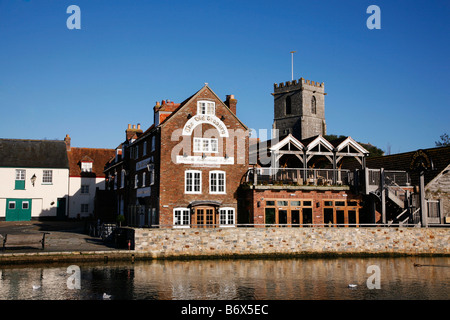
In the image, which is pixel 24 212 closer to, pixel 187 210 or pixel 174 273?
pixel 187 210

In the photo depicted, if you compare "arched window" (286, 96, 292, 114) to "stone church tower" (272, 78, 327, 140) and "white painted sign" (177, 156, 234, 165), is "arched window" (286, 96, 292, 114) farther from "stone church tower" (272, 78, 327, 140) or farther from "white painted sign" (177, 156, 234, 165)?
"white painted sign" (177, 156, 234, 165)

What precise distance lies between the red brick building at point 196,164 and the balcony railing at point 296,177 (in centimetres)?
149

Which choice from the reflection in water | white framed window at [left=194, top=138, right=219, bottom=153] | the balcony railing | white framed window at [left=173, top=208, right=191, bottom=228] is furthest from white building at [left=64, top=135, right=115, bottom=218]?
the reflection in water

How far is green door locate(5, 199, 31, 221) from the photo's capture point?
1848 inches

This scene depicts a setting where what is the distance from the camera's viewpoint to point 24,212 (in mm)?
47375

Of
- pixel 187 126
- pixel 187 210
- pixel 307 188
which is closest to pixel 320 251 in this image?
pixel 307 188

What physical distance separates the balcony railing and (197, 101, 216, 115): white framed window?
5307 millimetres

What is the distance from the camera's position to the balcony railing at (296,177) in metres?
32.0

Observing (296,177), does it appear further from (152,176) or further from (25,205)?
(25,205)

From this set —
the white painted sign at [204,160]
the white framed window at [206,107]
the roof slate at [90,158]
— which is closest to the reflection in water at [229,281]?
the white painted sign at [204,160]

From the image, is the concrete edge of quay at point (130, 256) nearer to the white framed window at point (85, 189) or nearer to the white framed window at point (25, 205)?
the white framed window at point (25, 205)

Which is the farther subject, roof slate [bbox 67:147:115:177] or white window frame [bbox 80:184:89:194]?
roof slate [bbox 67:147:115:177]

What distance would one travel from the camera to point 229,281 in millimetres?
19781

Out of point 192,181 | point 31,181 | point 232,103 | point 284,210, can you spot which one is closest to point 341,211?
point 284,210
